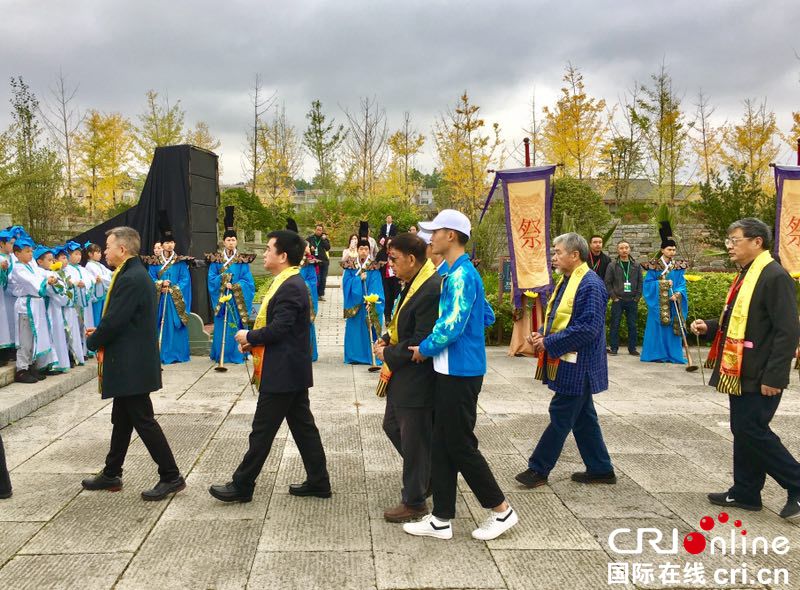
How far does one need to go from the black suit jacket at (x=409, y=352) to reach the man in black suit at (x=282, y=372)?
668mm

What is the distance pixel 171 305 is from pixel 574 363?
23.5 ft

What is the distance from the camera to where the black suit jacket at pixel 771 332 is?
150 inches

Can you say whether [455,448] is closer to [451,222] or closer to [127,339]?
[451,222]

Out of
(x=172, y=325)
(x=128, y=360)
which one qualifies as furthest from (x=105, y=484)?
(x=172, y=325)

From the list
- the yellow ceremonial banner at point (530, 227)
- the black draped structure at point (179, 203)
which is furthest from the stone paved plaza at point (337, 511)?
the black draped structure at point (179, 203)

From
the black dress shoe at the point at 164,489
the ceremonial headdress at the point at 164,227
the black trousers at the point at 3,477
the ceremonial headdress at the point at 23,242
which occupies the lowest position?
the black dress shoe at the point at 164,489

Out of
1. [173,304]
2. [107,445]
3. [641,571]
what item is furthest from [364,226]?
[641,571]

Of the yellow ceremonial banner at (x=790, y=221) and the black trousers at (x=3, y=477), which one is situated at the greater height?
the yellow ceremonial banner at (x=790, y=221)

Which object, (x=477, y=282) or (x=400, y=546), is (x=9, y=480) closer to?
(x=400, y=546)

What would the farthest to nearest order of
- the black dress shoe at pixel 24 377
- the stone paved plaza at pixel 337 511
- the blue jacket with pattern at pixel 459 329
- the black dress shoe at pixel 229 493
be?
the black dress shoe at pixel 24 377 < the black dress shoe at pixel 229 493 < the blue jacket with pattern at pixel 459 329 < the stone paved plaza at pixel 337 511

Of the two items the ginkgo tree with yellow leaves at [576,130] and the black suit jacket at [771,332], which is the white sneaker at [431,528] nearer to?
the black suit jacket at [771,332]

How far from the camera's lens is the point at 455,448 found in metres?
3.54

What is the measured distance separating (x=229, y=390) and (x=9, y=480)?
352cm

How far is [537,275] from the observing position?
9016mm
